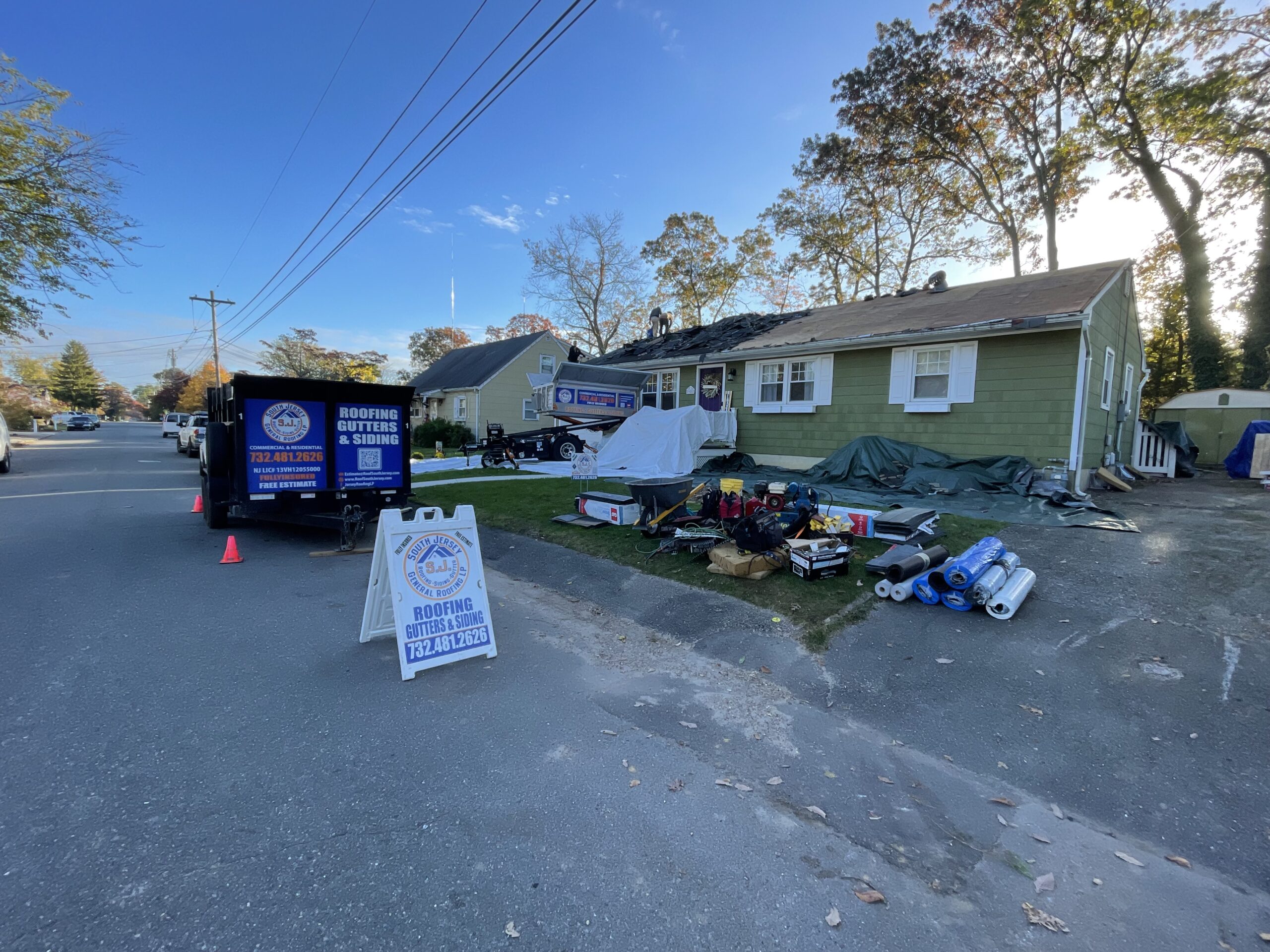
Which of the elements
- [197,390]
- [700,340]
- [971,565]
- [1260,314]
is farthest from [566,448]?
[197,390]

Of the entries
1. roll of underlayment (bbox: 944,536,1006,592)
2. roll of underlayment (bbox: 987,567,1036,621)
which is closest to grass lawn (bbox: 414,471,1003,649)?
roll of underlayment (bbox: 944,536,1006,592)

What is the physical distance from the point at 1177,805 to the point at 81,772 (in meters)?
5.12

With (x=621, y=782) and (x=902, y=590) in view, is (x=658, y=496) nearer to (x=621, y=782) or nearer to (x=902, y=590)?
(x=902, y=590)

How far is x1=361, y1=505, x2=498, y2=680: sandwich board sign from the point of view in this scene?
3701 millimetres

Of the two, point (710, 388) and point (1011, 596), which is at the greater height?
point (710, 388)

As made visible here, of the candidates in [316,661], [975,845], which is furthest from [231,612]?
[975,845]

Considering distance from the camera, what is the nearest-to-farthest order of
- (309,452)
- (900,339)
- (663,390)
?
1. (309,452)
2. (900,339)
3. (663,390)

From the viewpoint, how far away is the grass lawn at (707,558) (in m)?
4.65

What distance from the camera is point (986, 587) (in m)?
4.48

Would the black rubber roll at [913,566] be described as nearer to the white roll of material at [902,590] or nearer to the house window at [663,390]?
the white roll of material at [902,590]

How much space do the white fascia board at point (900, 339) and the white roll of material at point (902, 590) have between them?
24.2 feet

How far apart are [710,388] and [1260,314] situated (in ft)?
69.3

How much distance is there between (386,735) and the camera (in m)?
2.93

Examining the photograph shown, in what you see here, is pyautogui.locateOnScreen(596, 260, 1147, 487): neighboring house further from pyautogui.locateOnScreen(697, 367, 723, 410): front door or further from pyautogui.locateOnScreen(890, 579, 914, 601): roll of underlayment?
pyautogui.locateOnScreen(890, 579, 914, 601): roll of underlayment
